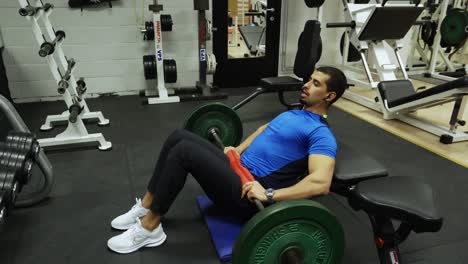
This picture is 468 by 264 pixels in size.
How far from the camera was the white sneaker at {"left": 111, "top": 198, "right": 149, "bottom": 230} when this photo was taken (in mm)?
1890

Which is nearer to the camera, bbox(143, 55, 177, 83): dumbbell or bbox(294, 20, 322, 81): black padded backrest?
bbox(294, 20, 322, 81): black padded backrest

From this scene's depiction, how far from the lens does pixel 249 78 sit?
5145 mm

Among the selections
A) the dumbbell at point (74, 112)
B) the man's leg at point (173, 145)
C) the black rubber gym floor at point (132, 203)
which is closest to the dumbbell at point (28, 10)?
the dumbbell at point (74, 112)

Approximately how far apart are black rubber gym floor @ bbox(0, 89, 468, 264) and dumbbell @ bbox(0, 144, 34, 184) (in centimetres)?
35

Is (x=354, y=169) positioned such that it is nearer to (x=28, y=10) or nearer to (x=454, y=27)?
(x=28, y=10)

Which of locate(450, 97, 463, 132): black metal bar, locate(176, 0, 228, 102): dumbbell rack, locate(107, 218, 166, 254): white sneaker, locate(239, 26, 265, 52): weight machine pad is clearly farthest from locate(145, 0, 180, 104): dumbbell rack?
locate(450, 97, 463, 132): black metal bar

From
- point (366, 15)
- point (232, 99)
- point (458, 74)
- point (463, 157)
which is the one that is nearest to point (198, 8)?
point (232, 99)

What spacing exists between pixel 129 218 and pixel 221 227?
1.60 ft

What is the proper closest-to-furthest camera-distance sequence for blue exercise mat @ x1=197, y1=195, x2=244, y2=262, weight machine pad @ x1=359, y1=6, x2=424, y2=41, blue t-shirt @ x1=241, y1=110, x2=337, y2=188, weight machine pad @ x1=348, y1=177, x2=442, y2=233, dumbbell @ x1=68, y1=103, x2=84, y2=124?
weight machine pad @ x1=348, y1=177, x2=442, y2=233, blue t-shirt @ x1=241, y1=110, x2=337, y2=188, blue exercise mat @ x1=197, y1=195, x2=244, y2=262, dumbbell @ x1=68, y1=103, x2=84, y2=124, weight machine pad @ x1=359, y1=6, x2=424, y2=41

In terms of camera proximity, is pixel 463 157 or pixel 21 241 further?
pixel 463 157

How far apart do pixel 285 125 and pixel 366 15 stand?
10.0 ft

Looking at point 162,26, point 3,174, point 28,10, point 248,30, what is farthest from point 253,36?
point 3,174

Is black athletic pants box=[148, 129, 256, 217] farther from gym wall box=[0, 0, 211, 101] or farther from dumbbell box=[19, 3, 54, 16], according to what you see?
gym wall box=[0, 0, 211, 101]

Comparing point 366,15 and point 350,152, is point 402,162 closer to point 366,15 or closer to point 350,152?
point 350,152
